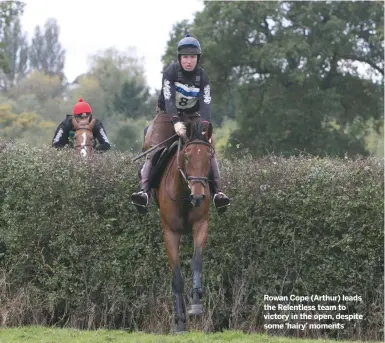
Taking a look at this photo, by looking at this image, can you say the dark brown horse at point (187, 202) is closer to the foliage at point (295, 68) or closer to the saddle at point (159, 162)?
the saddle at point (159, 162)

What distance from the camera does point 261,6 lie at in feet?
157

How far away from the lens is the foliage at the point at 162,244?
35.4 ft

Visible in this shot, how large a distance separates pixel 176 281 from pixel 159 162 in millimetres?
1589

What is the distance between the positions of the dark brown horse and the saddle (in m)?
0.08

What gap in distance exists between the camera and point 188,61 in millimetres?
10062

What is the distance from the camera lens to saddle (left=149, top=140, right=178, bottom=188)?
10148mm

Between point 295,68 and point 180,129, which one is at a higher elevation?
point 295,68

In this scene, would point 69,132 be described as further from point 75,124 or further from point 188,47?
point 188,47

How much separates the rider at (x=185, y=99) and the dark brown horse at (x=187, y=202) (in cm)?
23

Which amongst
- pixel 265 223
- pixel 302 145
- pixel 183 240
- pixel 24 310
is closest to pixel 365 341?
pixel 265 223

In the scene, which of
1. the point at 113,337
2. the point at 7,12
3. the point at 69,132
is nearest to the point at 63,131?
the point at 69,132

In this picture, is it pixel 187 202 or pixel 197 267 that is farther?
pixel 187 202

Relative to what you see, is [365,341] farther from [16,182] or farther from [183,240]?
[16,182]

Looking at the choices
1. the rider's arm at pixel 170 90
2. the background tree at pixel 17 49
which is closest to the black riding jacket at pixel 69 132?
the rider's arm at pixel 170 90
